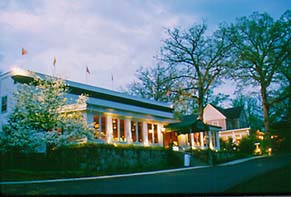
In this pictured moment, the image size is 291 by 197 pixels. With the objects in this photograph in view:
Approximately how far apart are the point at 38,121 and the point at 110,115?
9.42 feet

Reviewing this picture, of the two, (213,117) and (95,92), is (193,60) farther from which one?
(213,117)

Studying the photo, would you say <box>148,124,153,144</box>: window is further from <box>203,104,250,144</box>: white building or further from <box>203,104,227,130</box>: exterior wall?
<box>203,104,227,130</box>: exterior wall

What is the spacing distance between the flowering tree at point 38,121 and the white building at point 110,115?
67 cm

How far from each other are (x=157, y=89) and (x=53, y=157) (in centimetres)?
1164

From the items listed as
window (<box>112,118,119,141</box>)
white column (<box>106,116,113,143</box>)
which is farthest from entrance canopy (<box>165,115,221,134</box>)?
white column (<box>106,116,113,143</box>)

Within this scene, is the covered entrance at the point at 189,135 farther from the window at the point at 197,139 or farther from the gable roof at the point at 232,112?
the gable roof at the point at 232,112

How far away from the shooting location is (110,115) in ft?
42.2

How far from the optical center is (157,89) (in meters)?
21.6

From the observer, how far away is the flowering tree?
10695 mm

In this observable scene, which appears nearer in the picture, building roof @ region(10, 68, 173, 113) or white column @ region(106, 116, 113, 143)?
building roof @ region(10, 68, 173, 113)

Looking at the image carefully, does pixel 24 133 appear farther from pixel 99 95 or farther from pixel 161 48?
pixel 161 48

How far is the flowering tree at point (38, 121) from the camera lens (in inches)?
421

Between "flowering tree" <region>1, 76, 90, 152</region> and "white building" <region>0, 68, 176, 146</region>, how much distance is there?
2.19 ft

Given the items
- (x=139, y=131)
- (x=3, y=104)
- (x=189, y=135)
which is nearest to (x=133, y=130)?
(x=139, y=131)
